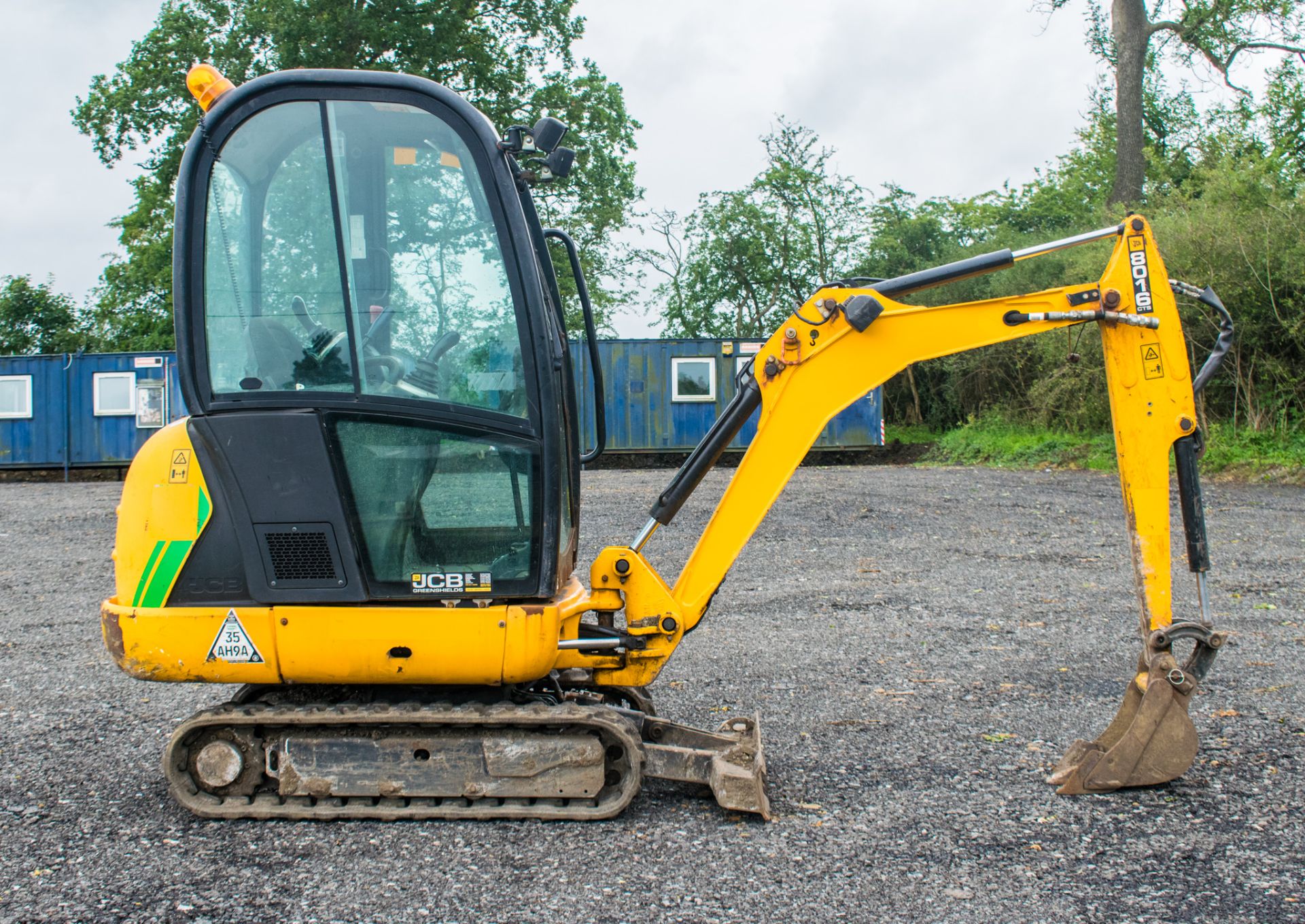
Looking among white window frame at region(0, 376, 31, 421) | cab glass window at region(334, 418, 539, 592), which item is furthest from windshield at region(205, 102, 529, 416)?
white window frame at region(0, 376, 31, 421)

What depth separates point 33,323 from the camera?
33.5m

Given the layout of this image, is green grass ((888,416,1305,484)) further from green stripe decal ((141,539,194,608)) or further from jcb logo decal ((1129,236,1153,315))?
green stripe decal ((141,539,194,608))

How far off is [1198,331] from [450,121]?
1481 cm

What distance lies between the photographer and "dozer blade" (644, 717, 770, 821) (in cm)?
355

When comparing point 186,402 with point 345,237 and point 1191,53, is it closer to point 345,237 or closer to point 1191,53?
point 345,237

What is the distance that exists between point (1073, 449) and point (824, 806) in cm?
1620

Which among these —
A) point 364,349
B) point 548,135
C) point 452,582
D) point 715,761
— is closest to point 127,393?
point 364,349

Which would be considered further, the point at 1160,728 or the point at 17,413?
the point at 17,413

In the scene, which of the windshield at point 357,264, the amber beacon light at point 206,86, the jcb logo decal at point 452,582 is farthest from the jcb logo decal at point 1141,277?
the amber beacon light at point 206,86

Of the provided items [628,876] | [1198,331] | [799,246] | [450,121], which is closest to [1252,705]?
[628,876]

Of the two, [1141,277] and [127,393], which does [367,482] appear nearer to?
[1141,277]

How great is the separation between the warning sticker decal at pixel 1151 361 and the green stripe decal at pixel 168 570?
11.1ft

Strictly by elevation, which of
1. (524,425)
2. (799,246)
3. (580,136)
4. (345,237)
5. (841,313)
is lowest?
(524,425)

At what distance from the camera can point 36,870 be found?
10.7 feet
